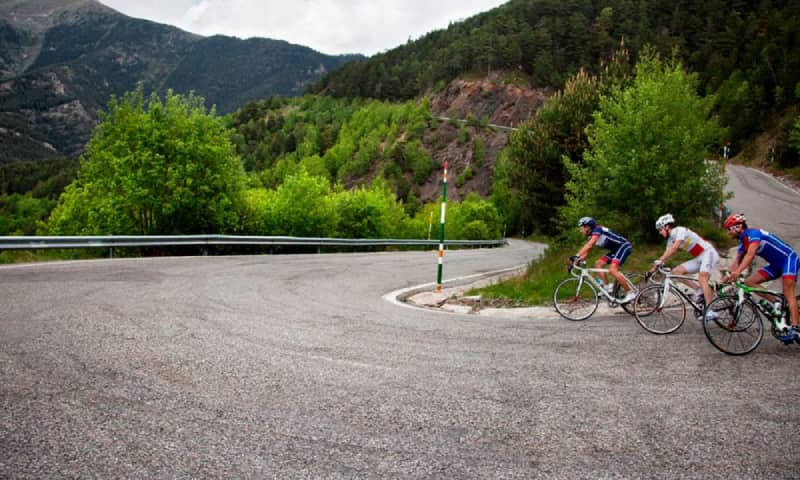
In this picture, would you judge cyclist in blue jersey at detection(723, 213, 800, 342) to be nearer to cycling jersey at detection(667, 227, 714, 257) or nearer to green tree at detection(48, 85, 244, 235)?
cycling jersey at detection(667, 227, 714, 257)

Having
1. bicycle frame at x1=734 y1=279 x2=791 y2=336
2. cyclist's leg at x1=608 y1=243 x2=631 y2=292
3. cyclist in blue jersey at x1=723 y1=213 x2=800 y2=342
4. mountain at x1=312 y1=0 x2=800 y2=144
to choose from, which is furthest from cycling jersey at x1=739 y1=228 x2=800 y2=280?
mountain at x1=312 y1=0 x2=800 y2=144

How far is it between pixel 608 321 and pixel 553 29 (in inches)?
5354

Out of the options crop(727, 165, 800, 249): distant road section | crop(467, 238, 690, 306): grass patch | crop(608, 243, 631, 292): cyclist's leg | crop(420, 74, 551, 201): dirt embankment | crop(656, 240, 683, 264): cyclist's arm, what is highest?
crop(420, 74, 551, 201): dirt embankment

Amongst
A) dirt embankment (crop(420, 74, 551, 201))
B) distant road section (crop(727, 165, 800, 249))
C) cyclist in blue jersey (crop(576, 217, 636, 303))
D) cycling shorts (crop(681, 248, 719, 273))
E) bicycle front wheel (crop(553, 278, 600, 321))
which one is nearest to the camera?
cycling shorts (crop(681, 248, 719, 273))

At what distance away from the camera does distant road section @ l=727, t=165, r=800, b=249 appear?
19594 mm

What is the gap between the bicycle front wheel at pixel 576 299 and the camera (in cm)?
868

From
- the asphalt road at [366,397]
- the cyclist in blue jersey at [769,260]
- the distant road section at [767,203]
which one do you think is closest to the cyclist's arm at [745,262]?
the cyclist in blue jersey at [769,260]

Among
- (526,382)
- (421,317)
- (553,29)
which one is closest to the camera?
(526,382)

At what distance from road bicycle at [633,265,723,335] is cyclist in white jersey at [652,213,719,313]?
17 centimetres

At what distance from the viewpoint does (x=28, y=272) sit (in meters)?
9.95

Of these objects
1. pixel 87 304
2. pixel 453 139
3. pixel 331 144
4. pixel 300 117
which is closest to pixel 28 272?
pixel 87 304

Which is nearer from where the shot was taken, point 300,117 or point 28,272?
point 28,272

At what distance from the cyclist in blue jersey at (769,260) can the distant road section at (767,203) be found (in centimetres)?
1140

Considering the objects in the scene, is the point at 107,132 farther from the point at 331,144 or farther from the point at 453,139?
the point at 331,144
